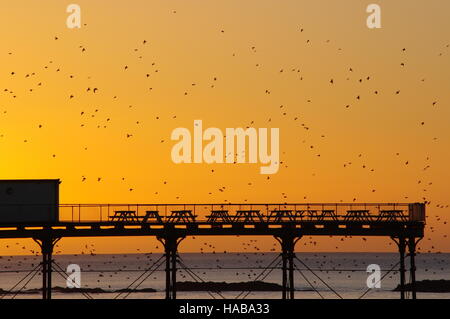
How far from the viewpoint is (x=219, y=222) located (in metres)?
66.6

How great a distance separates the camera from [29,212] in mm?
65688
